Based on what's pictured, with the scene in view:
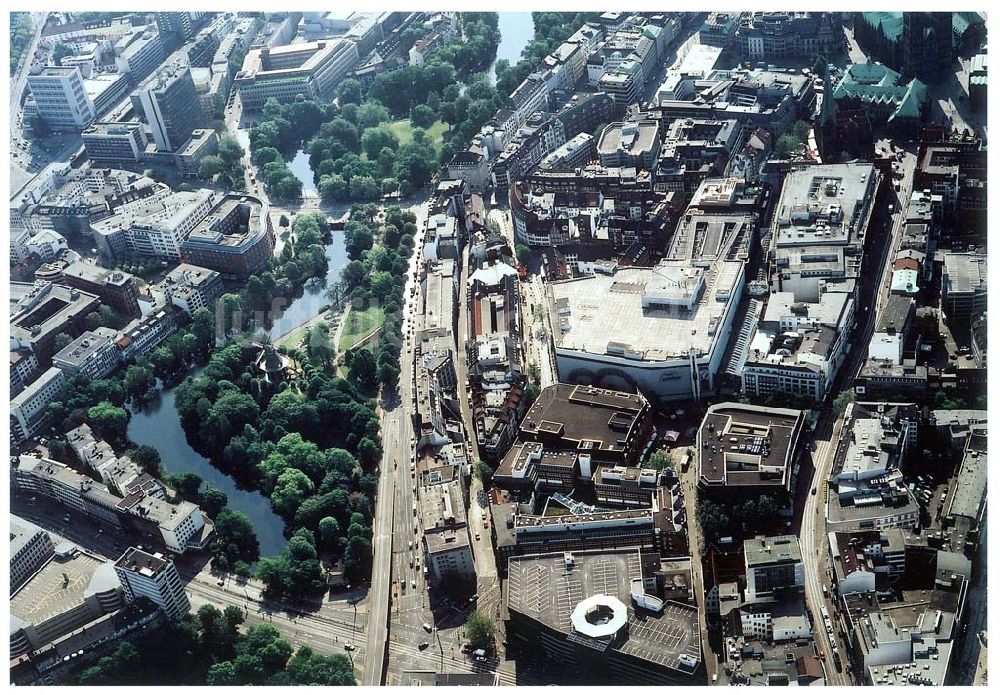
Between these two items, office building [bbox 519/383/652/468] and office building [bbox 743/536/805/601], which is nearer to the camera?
office building [bbox 743/536/805/601]

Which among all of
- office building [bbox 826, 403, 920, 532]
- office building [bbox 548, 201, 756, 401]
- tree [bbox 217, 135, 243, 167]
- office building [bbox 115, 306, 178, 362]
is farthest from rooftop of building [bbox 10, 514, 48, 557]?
tree [bbox 217, 135, 243, 167]

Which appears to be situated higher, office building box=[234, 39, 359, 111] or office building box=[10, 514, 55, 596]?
office building box=[234, 39, 359, 111]

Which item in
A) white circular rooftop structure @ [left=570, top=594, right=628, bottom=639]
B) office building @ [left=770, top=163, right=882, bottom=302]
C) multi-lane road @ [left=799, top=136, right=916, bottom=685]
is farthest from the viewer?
office building @ [left=770, top=163, right=882, bottom=302]

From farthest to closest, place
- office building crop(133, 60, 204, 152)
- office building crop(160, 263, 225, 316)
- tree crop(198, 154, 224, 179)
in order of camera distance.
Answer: office building crop(133, 60, 204, 152)
tree crop(198, 154, 224, 179)
office building crop(160, 263, 225, 316)

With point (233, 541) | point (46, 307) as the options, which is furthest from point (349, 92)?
point (233, 541)

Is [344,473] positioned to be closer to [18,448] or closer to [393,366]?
[393,366]

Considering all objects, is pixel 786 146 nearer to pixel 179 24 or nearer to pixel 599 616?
pixel 599 616

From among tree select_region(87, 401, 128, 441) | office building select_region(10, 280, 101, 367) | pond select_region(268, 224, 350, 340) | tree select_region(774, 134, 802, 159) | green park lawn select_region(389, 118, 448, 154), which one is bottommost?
pond select_region(268, 224, 350, 340)

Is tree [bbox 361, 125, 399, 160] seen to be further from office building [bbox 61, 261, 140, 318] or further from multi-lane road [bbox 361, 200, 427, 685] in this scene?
office building [bbox 61, 261, 140, 318]

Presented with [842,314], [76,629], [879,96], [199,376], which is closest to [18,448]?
[199,376]
